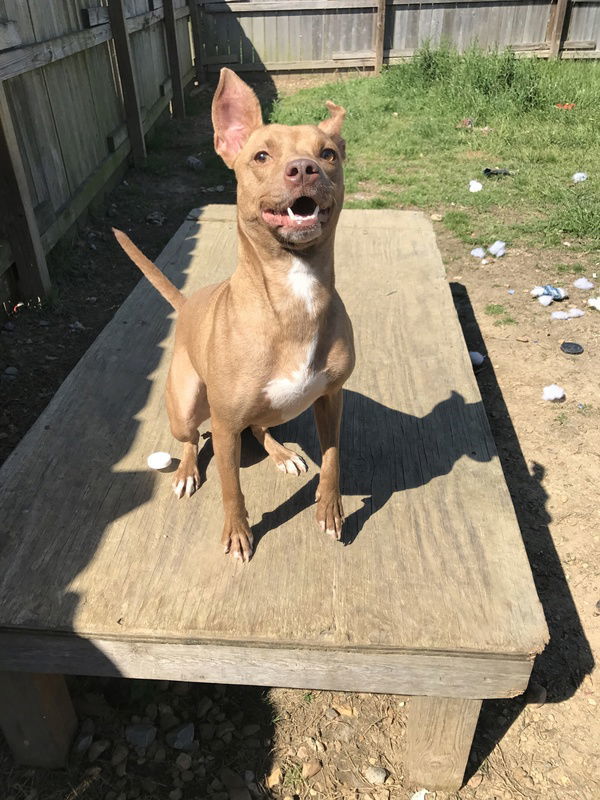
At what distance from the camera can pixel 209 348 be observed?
2115 millimetres

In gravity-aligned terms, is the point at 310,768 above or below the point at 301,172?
below

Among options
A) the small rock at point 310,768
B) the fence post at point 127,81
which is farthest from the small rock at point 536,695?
the fence post at point 127,81

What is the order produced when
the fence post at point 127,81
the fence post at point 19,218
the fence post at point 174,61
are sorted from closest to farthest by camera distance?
1. the fence post at point 19,218
2. the fence post at point 127,81
3. the fence post at point 174,61

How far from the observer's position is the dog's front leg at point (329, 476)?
232 cm

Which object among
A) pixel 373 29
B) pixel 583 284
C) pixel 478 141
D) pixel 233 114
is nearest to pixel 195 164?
pixel 478 141

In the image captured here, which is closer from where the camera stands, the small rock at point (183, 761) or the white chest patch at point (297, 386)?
the white chest patch at point (297, 386)

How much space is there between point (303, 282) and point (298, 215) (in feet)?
0.69

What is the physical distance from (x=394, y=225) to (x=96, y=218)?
310 cm

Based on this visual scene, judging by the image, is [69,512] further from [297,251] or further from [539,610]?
[539,610]

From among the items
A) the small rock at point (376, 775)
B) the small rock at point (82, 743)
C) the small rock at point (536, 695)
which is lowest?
the small rock at point (376, 775)

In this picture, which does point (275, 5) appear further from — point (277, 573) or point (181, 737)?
point (181, 737)

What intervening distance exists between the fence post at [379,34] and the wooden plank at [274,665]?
12430 millimetres

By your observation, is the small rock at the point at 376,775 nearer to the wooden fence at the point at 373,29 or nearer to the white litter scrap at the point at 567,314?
the white litter scrap at the point at 567,314

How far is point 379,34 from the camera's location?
11.7m
